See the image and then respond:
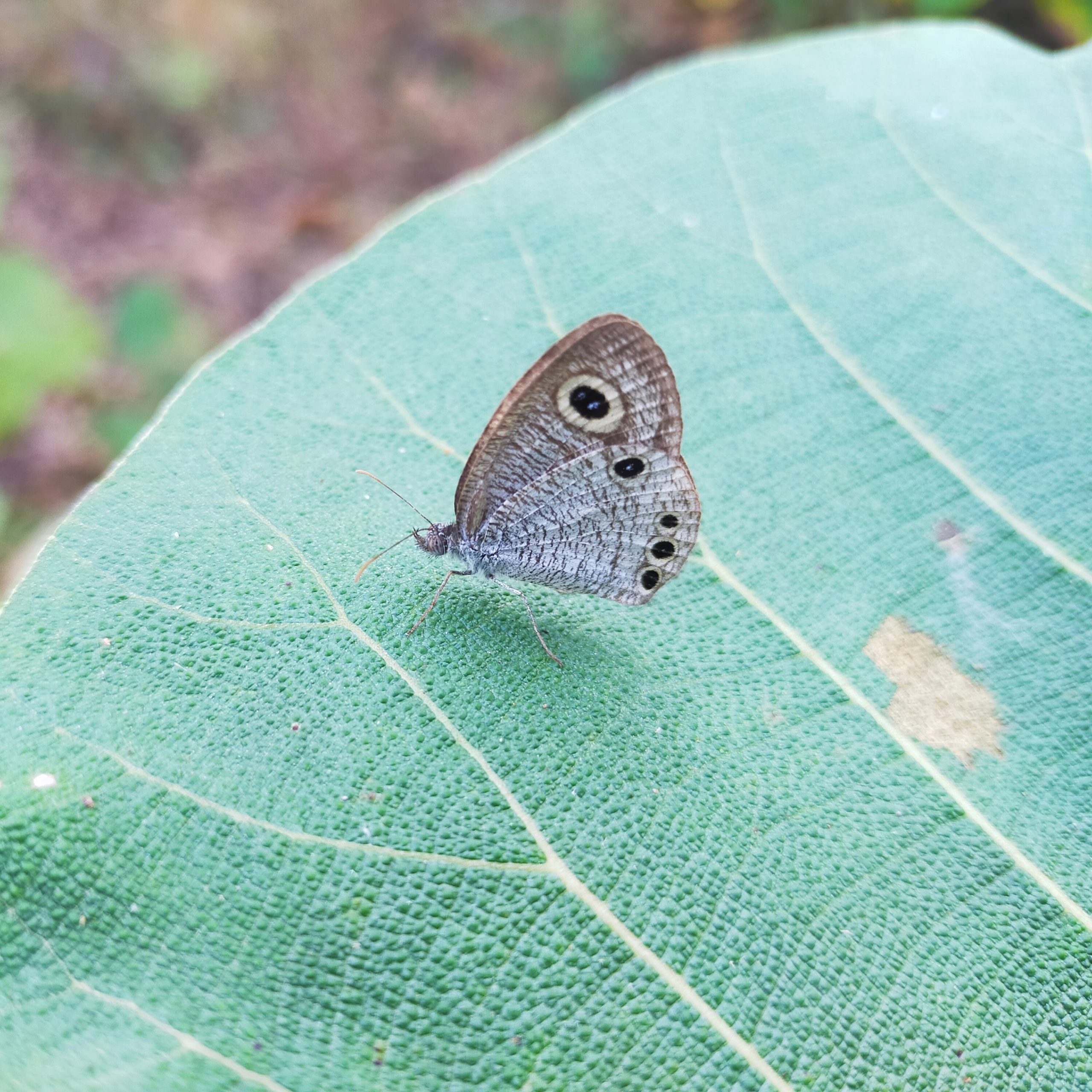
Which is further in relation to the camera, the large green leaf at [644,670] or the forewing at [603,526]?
the forewing at [603,526]

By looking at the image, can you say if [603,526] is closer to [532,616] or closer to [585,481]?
[585,481]

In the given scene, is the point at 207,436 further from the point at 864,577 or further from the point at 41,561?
the point at 864,577

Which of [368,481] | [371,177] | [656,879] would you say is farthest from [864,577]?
[371,177]

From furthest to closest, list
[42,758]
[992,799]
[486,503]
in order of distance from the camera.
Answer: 1. [486,503]
2. [992,799]
3. [42,758]

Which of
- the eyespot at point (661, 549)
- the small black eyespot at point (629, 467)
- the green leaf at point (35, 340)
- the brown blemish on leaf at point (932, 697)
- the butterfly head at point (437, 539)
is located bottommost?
the green leaf at point (35, 340)

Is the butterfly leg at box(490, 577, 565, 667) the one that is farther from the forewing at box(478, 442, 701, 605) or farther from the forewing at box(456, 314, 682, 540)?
the forewing at box(456, 314, 682, 540)

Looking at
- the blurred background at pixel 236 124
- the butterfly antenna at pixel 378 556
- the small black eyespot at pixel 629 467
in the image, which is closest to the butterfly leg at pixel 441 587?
the butterfly antenna at pixel 378 556

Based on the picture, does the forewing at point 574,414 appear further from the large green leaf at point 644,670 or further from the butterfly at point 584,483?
the large green leaf at point 644,670

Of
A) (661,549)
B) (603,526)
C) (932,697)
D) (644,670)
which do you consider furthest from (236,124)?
(932,697)
